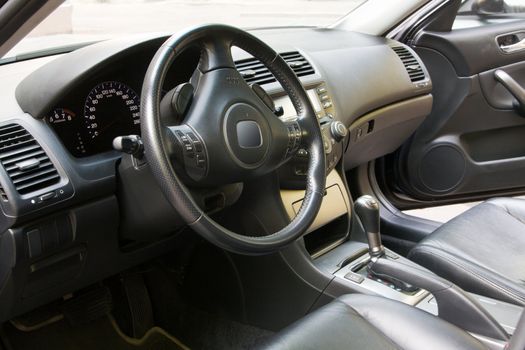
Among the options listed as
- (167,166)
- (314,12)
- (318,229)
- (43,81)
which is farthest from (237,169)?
(314,12)

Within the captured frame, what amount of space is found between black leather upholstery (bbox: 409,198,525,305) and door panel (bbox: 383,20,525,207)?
2.01ft

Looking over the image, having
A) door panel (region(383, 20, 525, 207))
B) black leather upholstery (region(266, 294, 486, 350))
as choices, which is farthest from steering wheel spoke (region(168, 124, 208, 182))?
door panel (region(383, 20, 525, 207))

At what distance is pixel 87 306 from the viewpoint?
184cm

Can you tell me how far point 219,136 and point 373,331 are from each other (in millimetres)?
516

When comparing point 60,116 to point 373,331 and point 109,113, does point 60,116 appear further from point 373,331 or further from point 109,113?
point 373,331

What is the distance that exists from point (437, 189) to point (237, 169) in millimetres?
1557

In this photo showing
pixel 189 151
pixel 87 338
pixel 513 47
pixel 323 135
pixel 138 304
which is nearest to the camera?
pixel 189 151

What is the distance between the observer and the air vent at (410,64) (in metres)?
2.34

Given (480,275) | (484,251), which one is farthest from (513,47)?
(480,275)

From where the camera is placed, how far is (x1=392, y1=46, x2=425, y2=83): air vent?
2.34 m

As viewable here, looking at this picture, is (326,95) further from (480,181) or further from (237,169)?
(480,181)

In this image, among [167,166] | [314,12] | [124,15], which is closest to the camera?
[167,166]

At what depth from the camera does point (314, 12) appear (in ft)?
9.20

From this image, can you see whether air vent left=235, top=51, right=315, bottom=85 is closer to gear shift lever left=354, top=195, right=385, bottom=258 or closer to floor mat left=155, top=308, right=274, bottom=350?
gear shift lever left=354, top=195, right=385, bottom=258
